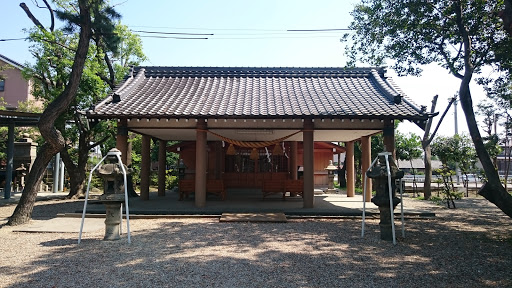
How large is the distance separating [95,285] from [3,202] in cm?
1134

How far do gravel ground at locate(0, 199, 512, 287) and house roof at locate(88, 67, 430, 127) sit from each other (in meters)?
3.08

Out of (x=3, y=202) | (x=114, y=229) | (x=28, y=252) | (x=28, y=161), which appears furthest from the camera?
(x=28, y=161)

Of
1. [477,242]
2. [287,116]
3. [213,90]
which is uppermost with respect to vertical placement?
[213,90]

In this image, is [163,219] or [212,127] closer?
[163,219]

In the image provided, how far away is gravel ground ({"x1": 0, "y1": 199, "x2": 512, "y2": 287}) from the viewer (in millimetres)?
4277

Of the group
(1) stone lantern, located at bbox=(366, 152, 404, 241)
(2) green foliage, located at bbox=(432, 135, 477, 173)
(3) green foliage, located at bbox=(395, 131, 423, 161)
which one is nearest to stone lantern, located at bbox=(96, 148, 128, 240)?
(1) stone lantern, located at bbox=(366, 152, 404, 241)

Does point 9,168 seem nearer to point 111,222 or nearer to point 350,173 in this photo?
point 111,222

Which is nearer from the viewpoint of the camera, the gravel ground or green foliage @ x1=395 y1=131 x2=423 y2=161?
the gravel ground

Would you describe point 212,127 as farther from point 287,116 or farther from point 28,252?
point 28,252

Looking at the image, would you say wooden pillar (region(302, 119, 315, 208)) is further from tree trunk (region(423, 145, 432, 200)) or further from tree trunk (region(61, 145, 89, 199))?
tree trunk (region(61, 145, 89, 199))

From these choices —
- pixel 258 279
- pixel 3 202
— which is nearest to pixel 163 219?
pixel 258 279

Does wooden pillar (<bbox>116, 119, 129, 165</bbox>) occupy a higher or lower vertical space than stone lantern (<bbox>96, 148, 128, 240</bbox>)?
higher

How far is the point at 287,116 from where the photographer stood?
29.7 ft

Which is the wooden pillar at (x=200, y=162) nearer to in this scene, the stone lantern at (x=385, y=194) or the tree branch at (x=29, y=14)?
the stone lantern at (x=385, y=194)
